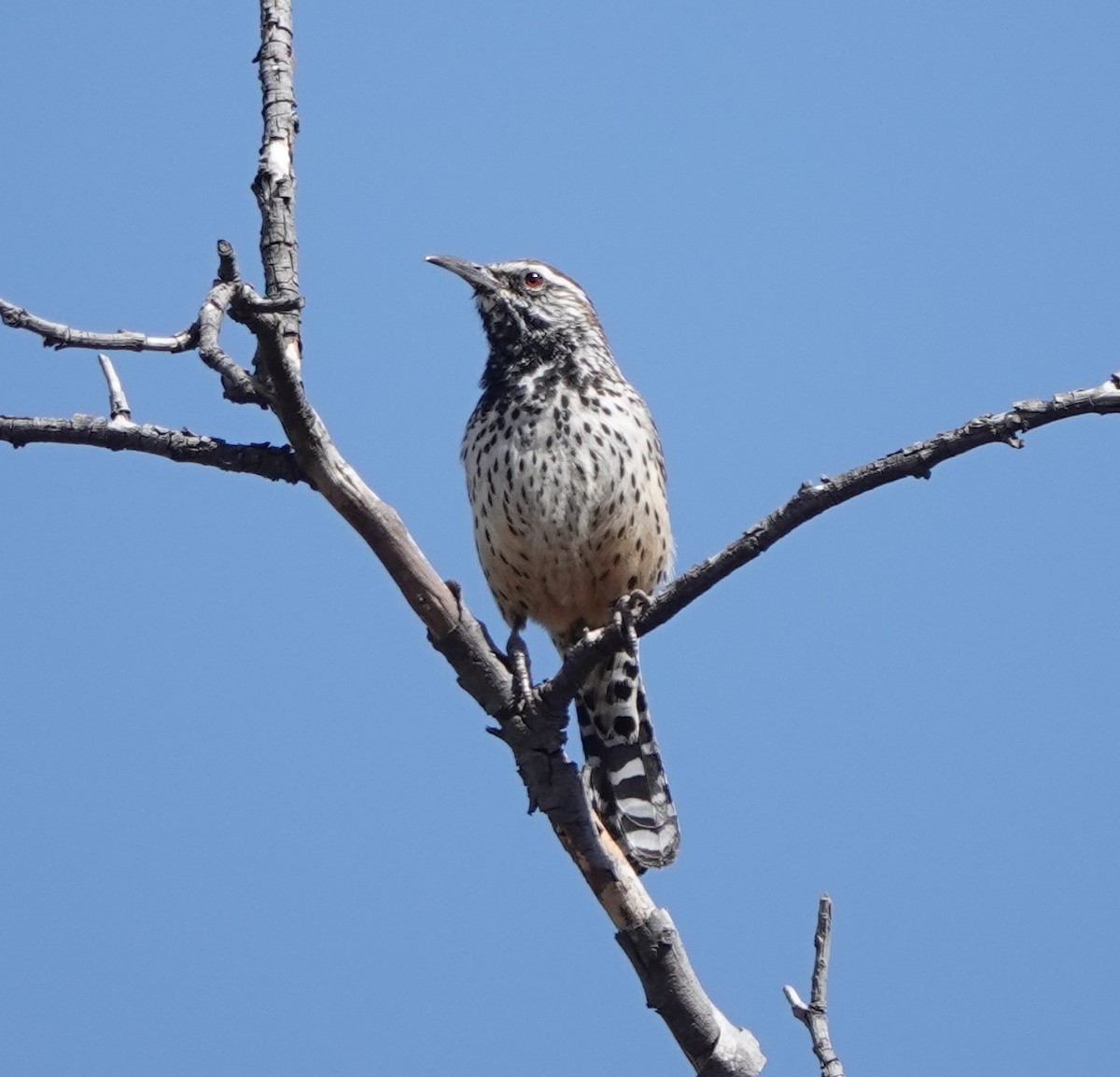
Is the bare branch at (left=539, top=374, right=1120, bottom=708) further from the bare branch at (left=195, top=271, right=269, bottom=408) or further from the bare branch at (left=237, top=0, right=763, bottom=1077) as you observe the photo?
the bare branch at (left=195, top=271, right=269, bottom=408)

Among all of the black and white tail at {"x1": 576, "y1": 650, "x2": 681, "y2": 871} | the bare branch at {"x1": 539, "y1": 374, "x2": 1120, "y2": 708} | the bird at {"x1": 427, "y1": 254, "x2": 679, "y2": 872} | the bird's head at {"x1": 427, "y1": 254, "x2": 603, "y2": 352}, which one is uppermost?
the bird's head at {"x1": 427, "y1": 254, "x2": 603, "y2": 352}

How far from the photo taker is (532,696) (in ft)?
13.6

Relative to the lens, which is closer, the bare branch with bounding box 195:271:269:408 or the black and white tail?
the bare branch with bounding box 195:271:269:408

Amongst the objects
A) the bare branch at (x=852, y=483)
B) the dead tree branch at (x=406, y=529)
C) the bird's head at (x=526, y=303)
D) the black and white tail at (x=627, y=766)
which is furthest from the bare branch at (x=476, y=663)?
the bird's head at (x=526, y=303)

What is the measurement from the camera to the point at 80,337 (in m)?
3.29

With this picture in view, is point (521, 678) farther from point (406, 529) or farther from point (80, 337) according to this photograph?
point (80, 337)

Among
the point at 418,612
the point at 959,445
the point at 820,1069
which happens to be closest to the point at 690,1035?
the point at 820,1069

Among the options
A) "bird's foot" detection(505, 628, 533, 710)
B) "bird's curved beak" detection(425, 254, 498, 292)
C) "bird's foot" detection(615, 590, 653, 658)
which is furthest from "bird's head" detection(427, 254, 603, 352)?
"bird's foot" detection(615, 590, 653, 658)

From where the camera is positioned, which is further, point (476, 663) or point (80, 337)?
point (476, 663)

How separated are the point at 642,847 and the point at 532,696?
173 centimetres

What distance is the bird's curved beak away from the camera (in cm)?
589

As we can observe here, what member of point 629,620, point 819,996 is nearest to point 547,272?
point 629,620

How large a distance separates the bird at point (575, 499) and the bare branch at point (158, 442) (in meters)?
1.25

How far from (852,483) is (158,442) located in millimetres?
1728
